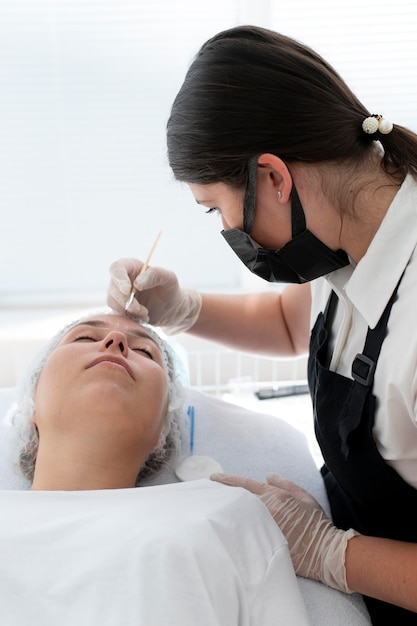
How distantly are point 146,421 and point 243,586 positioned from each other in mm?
457

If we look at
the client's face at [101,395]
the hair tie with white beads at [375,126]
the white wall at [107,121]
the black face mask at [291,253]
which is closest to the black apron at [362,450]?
the black face mask at [291,253]

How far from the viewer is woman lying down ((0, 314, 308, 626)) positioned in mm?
1102

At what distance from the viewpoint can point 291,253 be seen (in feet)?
3.86

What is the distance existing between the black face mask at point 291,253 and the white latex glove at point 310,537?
1.65ft

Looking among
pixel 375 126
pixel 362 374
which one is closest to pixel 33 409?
pixel 362 374

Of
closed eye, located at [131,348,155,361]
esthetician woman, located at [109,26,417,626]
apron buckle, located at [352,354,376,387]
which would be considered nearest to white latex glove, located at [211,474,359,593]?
esthetician woman, located at [109,26,417,626]

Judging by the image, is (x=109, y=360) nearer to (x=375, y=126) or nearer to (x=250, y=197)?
(x=250, y=197)

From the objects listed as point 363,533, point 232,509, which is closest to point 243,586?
point 232,509

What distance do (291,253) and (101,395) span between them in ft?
1.86

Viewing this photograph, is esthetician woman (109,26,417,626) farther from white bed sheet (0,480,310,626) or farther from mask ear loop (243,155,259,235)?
white bed sheet (0,480,310,626)

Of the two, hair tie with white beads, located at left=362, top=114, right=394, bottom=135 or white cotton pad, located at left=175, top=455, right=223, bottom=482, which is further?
white cotton pad, located at left=175, top=455, right=223, bottom=482

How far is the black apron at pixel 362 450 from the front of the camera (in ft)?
3.82

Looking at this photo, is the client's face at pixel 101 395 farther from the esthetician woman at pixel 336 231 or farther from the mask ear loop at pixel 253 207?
the mask ear loop at pixel 253 207

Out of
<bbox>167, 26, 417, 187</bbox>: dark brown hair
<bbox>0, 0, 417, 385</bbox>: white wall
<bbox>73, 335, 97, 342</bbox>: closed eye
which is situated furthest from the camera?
<bbox>0, 0, 417, 385</bbox>: white wall
